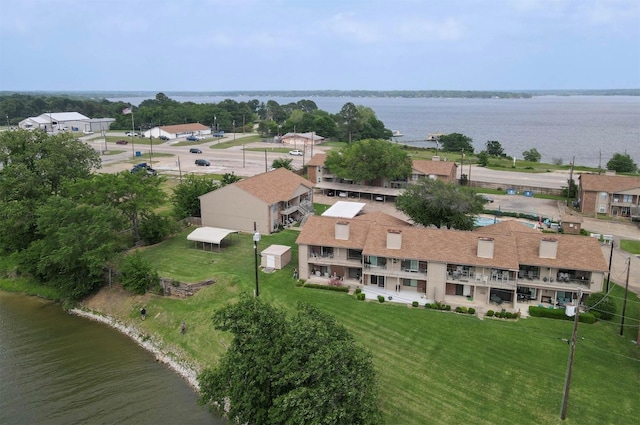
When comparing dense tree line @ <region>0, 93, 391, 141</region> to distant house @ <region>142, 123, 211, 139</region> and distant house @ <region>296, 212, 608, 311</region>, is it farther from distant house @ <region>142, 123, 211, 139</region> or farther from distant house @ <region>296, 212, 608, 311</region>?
distant house @ <region>296, 212, 608, 311</region>

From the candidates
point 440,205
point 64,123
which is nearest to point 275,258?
point 440,205

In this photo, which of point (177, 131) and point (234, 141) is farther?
point (177, 131)

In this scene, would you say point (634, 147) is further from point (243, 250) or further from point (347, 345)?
point (347, 345)

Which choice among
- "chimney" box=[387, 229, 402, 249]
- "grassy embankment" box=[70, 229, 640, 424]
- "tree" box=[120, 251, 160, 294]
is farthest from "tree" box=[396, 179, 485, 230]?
"tree" box=[120, 251, 160, 294]

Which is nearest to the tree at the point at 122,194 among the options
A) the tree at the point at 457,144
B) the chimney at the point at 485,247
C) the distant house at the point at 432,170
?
the chimney at the point at 485,247

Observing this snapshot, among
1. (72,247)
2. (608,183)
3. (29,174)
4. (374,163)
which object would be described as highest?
(374,163)

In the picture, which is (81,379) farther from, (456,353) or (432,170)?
(432,170)
